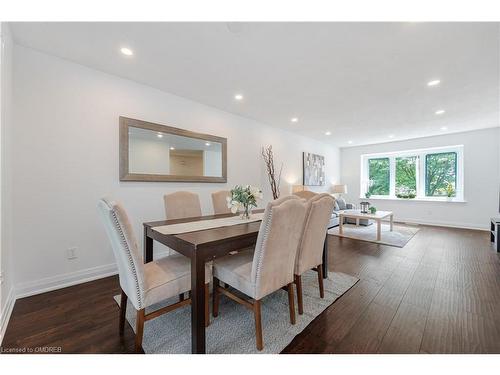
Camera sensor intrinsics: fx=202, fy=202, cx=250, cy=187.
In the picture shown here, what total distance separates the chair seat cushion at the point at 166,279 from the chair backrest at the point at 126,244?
0.21 feet

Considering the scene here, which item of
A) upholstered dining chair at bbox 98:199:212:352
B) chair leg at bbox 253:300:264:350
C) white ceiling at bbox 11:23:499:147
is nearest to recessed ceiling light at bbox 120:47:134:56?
white ceiling at bbox 11:23:499:147

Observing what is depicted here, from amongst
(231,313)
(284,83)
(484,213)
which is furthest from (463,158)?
(231,313)

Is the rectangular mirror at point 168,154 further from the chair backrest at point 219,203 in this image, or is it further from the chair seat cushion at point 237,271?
the chair seat cushion at point 237,271

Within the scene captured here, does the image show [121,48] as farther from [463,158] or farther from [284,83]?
[463,158]

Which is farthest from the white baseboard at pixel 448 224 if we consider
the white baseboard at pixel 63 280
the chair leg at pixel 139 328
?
the white baseboard at pixel 63 280

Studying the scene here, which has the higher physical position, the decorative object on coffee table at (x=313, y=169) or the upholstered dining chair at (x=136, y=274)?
the decorative object on coffee table at (x=313, y=169)

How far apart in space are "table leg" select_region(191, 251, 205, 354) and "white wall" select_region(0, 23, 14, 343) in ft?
4.67

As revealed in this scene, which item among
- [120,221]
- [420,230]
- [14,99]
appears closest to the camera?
[120,221]

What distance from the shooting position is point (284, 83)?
8.87 feet

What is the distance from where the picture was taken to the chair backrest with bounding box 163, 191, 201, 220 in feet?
7.69

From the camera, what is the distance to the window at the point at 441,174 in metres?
5.39

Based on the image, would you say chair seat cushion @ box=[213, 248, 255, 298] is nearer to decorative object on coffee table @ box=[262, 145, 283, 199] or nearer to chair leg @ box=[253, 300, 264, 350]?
chair leg @ box=[253, 300, 264, 350]

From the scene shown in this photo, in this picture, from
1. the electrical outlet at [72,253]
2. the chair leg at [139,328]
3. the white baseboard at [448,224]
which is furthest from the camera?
the white baseboard at [448,224]

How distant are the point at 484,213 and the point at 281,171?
198 inches
